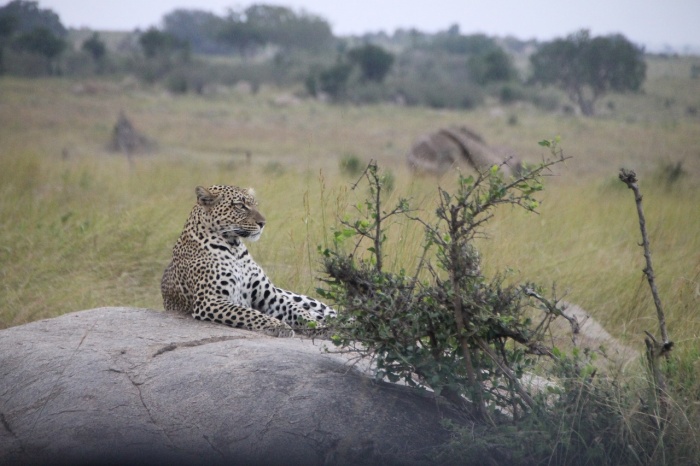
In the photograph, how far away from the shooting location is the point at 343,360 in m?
5.18

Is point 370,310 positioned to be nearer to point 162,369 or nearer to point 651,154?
point 162,369

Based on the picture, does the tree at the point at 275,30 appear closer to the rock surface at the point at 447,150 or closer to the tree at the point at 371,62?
the tree at the point at 371,62

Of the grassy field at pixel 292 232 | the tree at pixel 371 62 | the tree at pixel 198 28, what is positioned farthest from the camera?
the tree at pixel 198 28

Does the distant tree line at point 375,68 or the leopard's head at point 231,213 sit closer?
the leopard's head at point 231,213

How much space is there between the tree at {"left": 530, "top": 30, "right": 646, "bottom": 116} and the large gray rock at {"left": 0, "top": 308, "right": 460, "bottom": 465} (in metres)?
40.4

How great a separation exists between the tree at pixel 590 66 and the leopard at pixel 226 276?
38.8 m

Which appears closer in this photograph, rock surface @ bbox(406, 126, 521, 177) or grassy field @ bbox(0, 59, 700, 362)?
grassy field @ bbox(0, 59, 700, 362)

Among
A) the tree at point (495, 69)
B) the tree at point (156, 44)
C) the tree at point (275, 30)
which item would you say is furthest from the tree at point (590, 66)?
the tree at point (275, 30)

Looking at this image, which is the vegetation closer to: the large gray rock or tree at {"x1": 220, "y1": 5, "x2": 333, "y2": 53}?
the large gray rock

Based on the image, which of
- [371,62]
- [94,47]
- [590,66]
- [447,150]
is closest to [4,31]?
[94,47]

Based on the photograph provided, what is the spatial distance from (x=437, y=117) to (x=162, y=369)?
3652cm

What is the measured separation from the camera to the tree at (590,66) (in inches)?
1665

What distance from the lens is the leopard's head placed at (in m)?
6.48

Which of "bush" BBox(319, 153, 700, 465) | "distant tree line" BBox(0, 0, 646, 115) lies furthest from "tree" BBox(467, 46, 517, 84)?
"bush" BBox(319, 153, 700, 465)
